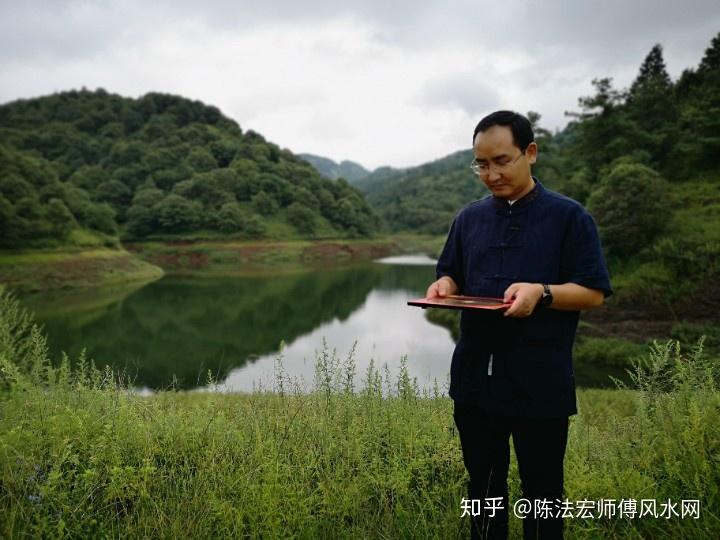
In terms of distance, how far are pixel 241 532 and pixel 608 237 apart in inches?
1024

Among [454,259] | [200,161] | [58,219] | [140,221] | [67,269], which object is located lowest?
[67,269]

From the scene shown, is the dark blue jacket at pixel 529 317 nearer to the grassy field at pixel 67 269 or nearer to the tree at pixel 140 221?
the grassy field at pixel 67 269

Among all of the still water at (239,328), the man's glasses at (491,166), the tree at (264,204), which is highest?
the tree at (264,204)

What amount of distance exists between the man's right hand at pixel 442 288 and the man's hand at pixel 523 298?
0.41 meters

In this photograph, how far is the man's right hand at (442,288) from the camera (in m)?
2.14

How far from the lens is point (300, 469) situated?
109 inches

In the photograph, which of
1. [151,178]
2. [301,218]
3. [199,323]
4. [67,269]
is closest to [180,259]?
[67,269]

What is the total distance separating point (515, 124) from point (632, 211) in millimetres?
25924

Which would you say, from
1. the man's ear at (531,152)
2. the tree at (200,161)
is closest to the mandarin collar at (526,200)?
the man's ear at (531,152)

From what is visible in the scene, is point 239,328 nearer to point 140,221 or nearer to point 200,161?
point 140,221

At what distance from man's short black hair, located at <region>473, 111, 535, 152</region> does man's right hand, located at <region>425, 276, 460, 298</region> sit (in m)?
0.69

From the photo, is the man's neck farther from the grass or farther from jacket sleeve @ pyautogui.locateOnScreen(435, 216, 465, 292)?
the grass

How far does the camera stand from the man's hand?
5.59ft

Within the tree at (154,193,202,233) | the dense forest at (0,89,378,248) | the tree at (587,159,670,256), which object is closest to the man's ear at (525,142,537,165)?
the tree at (587,159,670,256)
